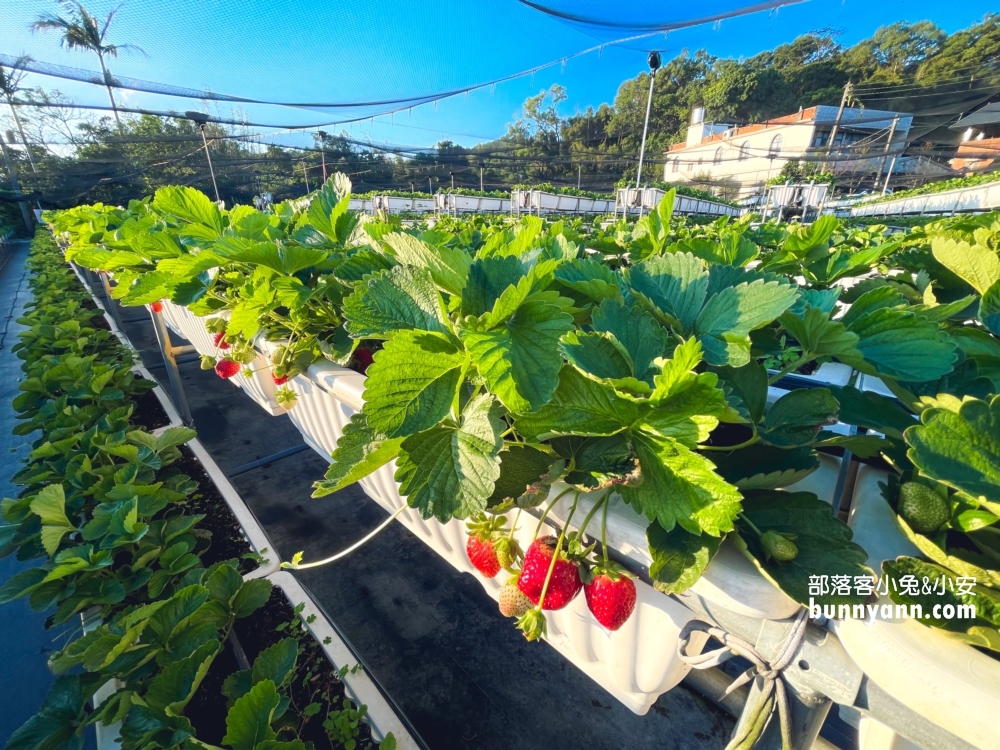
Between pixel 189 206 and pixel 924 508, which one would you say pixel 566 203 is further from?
pixel 924 508

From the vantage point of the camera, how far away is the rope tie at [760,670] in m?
0.28

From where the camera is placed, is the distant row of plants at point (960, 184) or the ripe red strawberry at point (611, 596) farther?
the distant row of plants at point (960, 184)

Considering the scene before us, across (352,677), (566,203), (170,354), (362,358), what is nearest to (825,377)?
(362,358)

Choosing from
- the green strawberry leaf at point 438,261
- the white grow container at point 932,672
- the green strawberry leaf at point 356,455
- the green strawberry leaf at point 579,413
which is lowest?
the white grow container at point 932,672

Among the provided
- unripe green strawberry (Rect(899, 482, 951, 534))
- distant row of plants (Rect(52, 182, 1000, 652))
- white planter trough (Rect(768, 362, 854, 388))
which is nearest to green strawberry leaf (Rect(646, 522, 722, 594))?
distant row of plants (Rect(52, 182, 1000, 652))

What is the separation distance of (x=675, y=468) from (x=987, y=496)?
15cm

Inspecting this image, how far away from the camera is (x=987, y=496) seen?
0.23 metres

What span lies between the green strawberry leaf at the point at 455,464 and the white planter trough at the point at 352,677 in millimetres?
448

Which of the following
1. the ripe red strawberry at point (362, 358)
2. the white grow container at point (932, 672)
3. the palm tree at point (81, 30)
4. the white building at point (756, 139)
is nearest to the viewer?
the white grow container at point (932, 672)

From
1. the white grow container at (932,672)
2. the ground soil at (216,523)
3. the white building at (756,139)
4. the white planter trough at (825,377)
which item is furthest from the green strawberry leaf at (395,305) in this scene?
the white building at (756,139)

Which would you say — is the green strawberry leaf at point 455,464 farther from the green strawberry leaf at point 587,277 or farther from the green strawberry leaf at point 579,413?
the green strawberry leaf at point 587,277

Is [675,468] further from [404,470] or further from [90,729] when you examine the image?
[90,729]

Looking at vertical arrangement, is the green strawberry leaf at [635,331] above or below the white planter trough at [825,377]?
above

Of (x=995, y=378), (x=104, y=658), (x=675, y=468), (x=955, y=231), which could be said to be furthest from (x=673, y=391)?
(x=955, y=231)
